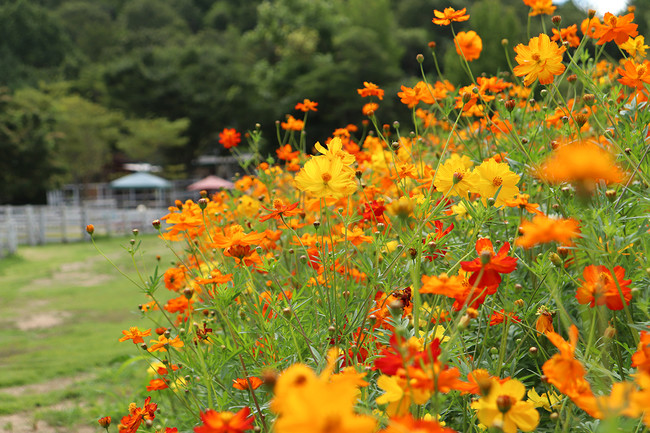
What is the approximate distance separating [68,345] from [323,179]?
376 cm

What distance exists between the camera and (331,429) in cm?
40

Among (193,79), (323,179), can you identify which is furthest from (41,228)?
(193,79)

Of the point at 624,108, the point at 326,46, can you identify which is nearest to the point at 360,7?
the point at 326,46

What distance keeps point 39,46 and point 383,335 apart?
38.4m

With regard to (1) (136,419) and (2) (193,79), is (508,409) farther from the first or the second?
(2) (193,79)

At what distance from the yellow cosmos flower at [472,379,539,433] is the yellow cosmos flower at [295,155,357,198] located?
1.53 ft

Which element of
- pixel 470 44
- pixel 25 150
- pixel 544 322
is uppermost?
pixel 470 44

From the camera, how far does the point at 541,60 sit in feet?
4.00

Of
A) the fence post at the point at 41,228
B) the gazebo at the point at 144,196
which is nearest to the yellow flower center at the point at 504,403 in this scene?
the fence post at the point at 41,228

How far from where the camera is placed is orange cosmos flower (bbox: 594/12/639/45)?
1.35 metres

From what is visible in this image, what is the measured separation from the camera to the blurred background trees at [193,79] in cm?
1775

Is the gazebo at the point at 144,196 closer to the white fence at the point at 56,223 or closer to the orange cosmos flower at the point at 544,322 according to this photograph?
the white fence at the point at 56,223

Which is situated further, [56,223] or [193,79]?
[193,79]

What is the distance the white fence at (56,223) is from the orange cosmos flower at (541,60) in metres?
9.94
